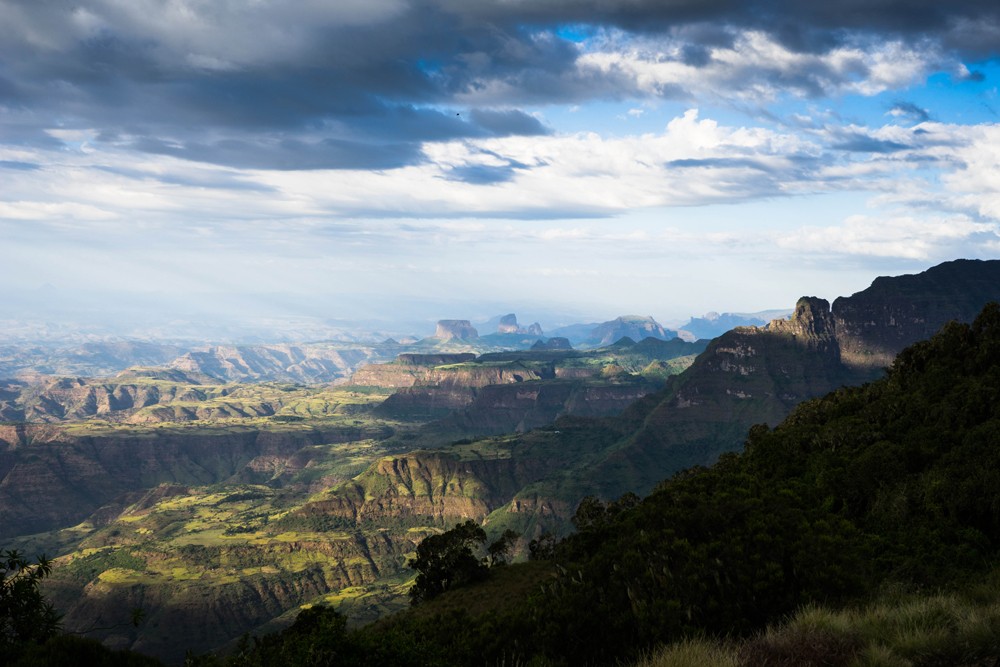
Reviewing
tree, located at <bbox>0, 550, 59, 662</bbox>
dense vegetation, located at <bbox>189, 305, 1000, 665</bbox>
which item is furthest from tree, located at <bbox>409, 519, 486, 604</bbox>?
tree, located at <bbox>0, 550, 59, 662</bbox>

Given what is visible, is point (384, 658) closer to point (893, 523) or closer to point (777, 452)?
point (893, 523)

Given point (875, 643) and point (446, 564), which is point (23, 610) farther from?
point (446, 564)

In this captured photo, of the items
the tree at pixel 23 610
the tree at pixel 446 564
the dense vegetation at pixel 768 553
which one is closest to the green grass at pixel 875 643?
the dense vegetation at pixel 768 553

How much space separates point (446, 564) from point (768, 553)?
6901 cm

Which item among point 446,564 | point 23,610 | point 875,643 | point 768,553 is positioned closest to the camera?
point 875,643

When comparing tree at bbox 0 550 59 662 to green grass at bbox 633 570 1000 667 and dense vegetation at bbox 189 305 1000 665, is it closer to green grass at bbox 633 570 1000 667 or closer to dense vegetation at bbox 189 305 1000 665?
dense vegetation at bbox 189 305 1000 665

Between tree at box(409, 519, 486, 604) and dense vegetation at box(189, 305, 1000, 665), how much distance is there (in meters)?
15.0

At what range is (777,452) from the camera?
292 ft

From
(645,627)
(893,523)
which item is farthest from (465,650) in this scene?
(893,523)

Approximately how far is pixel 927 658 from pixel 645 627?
1451 cm

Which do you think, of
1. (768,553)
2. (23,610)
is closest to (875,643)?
(768,553)

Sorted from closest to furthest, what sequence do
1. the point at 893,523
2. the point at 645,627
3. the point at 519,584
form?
the point at 645,627 → the point at 893,523 → the point at 519,584

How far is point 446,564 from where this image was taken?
99.6 metres

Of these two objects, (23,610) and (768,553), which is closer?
(23,610)
